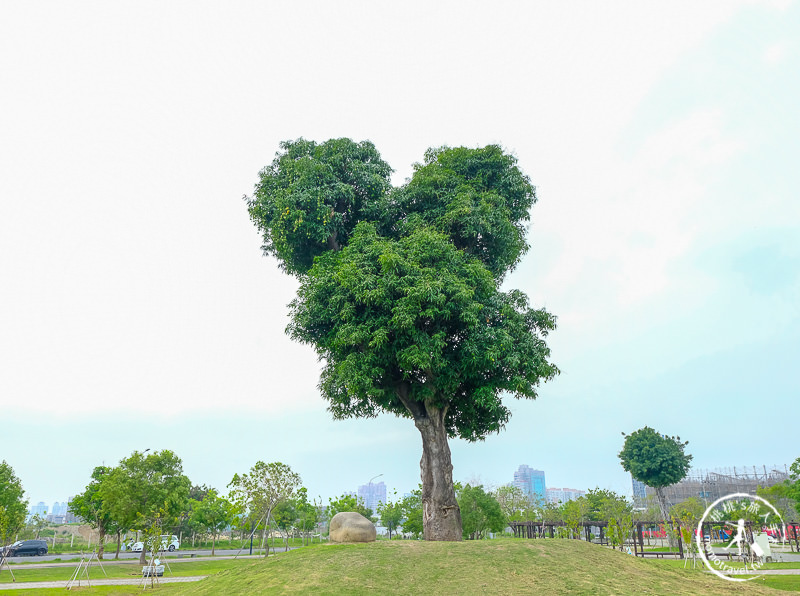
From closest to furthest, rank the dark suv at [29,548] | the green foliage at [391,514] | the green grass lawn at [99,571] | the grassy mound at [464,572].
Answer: the grassy mound at [464,572] < the green grass lawn at [99,571] < the dark suv at [29,548] < the green foliage at [391,514]

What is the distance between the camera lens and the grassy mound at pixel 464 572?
1292cm

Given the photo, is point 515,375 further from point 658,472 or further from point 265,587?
point 658,472

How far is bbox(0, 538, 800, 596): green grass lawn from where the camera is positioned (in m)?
12.9

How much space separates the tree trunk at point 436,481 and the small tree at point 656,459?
3843 centimetres

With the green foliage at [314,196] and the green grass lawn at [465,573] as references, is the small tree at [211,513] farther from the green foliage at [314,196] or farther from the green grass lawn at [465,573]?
the green grass lawn at [465,573]

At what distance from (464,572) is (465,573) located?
0.06 metres

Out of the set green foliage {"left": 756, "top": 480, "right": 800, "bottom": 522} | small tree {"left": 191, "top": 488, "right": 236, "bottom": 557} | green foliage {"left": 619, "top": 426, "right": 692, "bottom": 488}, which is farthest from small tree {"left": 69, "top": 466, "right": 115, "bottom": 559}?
green foliage {"left": 756, "top": 480, "right": 800, "bottom": 522}

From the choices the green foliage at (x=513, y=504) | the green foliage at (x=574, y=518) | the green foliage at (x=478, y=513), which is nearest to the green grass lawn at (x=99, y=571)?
the green foliage at (x=478, y=513)

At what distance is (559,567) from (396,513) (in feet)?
119

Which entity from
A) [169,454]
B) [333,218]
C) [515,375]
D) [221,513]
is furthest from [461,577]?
[221,513]

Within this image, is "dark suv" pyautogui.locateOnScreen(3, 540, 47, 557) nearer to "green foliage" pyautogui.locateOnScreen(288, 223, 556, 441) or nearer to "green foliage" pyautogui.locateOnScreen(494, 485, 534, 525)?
"green foliage" pyautogui.locateOnScreen(288, 223, 556, 441)

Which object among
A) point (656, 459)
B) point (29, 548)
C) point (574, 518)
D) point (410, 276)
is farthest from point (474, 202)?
point (29, 548)

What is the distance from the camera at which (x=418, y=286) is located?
55.5 feet

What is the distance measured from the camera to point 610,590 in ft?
42.7
